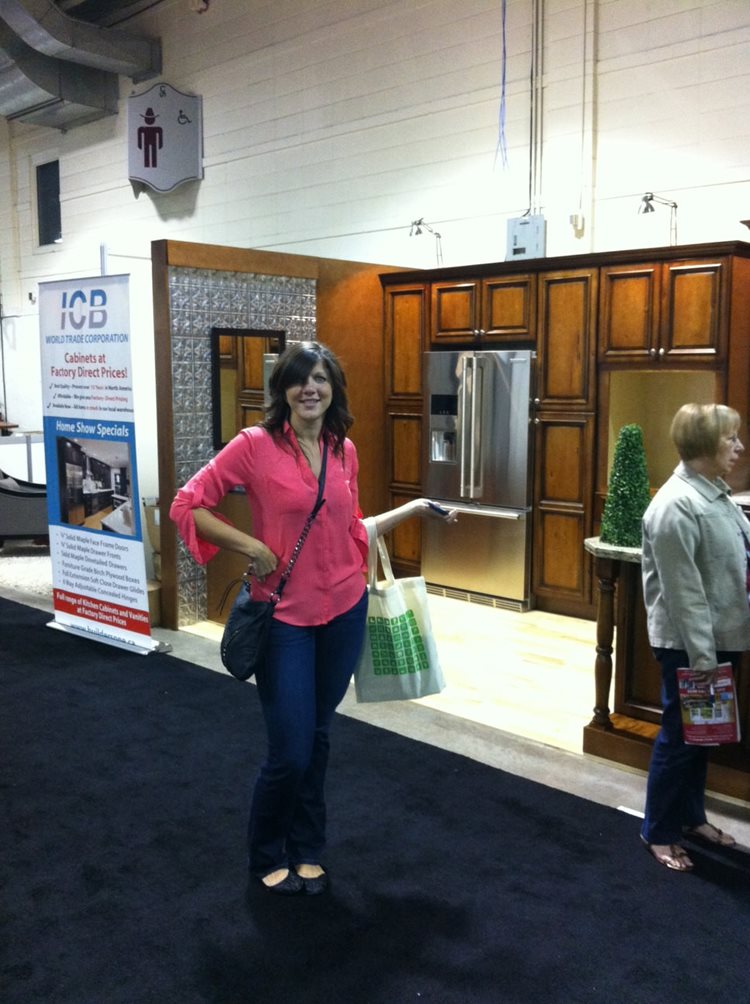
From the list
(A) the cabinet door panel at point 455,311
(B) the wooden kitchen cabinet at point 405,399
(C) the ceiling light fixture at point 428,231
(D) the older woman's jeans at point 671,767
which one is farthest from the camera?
(C) the ceiling light fixture at point 428,231

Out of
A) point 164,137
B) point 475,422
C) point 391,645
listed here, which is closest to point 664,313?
point 475,422

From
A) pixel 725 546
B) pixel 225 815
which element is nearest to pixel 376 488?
pixel 225 815

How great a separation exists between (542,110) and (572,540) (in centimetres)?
269

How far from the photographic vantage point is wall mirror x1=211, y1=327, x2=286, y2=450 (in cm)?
519

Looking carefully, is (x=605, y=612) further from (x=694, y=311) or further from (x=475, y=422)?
(x=475, y=422)

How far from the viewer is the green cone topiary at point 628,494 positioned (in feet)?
10.9

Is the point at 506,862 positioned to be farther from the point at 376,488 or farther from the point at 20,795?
the point at 376,488

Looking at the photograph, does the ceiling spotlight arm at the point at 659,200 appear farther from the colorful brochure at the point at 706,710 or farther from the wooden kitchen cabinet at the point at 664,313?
the colorful brochure at the point at 706,710

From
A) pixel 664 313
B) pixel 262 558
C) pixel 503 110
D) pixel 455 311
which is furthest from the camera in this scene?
pixel 503 110

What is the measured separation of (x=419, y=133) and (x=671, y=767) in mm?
5212

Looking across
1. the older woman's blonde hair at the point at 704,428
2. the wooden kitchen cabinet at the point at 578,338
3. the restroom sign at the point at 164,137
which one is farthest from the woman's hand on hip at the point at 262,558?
the restroom sign at the point at 164,137

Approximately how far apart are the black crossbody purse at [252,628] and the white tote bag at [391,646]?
28cm

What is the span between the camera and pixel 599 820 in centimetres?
298

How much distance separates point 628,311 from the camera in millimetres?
5133
